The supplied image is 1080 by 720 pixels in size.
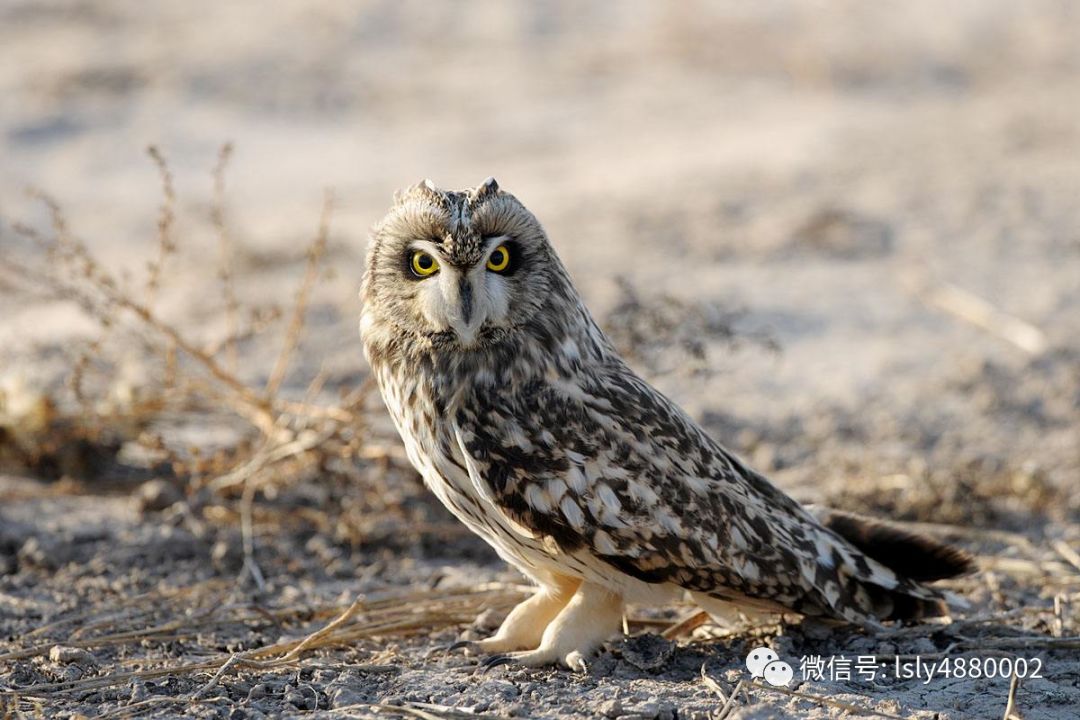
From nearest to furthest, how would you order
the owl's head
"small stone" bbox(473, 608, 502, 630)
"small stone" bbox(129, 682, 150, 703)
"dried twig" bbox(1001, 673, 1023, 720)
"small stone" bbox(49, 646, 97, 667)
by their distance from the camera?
"dried twig" bbox(1001, 673, 1023, 720) → "small stone" bbox(129, 682, 150, 703) → the owl's head → "small stone" bbox(49, 646, 97, 667) → "small stone" bbox(473, 608, 502, 630)

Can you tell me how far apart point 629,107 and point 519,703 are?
911cm

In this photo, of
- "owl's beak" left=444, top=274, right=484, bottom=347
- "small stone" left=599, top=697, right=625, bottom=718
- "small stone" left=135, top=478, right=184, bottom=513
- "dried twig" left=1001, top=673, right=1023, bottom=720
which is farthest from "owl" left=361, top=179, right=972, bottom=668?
"small stone" left=135, top=478, right=184, bottom=513

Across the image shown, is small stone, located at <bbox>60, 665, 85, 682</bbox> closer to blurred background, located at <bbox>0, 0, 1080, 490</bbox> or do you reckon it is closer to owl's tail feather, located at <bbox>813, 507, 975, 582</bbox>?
owl's tail feather, located at <bbox>813, 507, 975, 582</bbox>

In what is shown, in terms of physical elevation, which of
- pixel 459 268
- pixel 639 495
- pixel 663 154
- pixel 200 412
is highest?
pixel 663 154

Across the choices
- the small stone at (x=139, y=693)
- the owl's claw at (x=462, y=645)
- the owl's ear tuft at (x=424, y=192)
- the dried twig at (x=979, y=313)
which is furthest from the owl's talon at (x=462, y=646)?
the dried twig at (x=979, y=313)

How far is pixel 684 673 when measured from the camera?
4.03m

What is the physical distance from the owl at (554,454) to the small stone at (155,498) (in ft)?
6.40

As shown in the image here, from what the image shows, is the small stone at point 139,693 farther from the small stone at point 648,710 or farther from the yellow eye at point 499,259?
the yellow eye at point 499,259

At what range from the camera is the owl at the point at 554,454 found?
3.82m

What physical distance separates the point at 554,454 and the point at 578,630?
565mm

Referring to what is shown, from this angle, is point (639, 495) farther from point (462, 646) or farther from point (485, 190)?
point (485, 190)

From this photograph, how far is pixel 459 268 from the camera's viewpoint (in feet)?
12.4

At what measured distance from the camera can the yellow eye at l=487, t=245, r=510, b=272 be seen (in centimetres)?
387

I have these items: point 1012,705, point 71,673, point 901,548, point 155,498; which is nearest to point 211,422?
point 155,498
